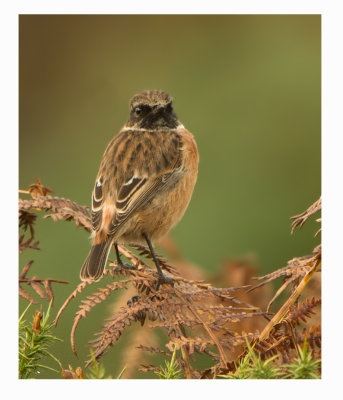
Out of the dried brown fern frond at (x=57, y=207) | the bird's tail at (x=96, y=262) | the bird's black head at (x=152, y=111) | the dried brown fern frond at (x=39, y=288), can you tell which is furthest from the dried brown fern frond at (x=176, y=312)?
the bird's black head at (x=152, y=111)

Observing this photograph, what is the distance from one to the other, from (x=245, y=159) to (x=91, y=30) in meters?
2.10

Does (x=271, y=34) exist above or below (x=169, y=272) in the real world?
above

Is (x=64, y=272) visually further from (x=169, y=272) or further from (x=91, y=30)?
(x=91, y=30)

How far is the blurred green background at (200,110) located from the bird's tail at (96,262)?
0.83ft

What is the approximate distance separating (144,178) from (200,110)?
4.86 ft

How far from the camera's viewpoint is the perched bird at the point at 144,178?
3857 mm

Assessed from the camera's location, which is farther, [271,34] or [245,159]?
[245,159]

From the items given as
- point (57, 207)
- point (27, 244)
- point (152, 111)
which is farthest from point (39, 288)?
point (152, 111)

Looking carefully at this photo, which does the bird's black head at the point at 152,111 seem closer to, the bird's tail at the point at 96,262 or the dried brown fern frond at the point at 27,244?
the bird's tail at the point at 96,262

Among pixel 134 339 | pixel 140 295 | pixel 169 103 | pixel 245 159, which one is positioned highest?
pixel 169 103

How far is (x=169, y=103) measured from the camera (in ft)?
15.0

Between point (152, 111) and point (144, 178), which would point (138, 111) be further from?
point (144, 178)
